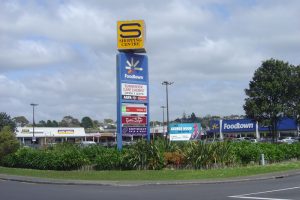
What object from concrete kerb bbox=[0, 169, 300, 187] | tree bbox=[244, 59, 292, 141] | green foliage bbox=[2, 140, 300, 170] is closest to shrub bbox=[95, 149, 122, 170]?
green foliage bbox=[2, 140, 300, 170]

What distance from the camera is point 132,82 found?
30.4m

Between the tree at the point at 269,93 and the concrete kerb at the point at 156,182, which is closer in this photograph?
the concrete kerb at the point at 156,182

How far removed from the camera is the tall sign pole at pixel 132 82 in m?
29.6

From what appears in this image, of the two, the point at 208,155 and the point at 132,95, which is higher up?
the point at 132,95

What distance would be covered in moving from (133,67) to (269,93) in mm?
15255

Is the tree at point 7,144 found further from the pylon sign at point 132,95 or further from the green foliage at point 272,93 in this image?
the green foliage at point 272,93

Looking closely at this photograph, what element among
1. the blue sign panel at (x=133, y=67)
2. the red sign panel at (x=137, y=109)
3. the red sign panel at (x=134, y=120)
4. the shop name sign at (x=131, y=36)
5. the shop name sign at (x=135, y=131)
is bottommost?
the shop name sign at (x=135, y=131)

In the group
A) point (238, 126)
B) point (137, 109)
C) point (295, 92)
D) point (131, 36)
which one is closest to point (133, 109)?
point (137, 109)

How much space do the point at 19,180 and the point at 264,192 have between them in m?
13.5

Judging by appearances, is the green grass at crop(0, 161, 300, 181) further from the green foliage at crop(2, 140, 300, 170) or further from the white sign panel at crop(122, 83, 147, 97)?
the white sign panel at crop(122, 83, 147, 97)

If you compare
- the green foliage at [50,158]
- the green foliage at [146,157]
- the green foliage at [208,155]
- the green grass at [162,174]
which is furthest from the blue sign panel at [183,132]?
the green grass at [162,174]

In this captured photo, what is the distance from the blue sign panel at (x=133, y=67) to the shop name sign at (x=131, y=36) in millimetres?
542

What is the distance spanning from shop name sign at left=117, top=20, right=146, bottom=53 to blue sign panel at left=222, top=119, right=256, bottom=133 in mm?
64634

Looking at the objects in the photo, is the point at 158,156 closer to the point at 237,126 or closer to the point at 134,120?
the point at 134,120
